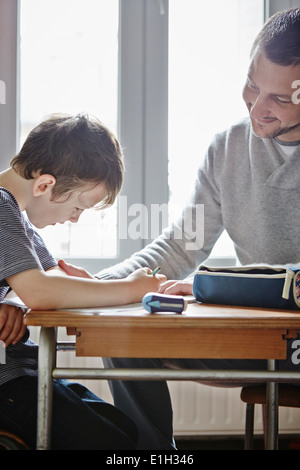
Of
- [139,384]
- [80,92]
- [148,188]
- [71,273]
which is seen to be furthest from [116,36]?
[139,384]

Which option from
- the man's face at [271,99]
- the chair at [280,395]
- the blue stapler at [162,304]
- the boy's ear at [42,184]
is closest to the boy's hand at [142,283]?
the blue stapler at [162,304]

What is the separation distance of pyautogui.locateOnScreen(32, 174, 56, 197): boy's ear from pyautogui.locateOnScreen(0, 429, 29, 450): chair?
0.49 metres

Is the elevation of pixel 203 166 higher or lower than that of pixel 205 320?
higher

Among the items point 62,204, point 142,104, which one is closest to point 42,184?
point 62,204

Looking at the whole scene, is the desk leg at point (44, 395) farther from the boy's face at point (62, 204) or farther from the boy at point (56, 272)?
the boy's face at point (62, 204)

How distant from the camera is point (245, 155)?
1.69 meters

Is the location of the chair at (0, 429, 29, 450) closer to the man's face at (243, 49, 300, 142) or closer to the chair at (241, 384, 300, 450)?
the chair at (241, 384, 300, 450)

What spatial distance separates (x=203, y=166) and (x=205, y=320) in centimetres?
89

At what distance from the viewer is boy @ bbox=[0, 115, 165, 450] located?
106 cm

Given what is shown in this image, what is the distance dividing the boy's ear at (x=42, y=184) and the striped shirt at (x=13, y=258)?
3.6 inches

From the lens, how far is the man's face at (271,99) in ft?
4.87

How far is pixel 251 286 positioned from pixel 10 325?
0.49 m

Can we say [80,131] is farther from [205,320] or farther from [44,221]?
[205,320]

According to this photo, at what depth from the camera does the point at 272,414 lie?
127 cm
